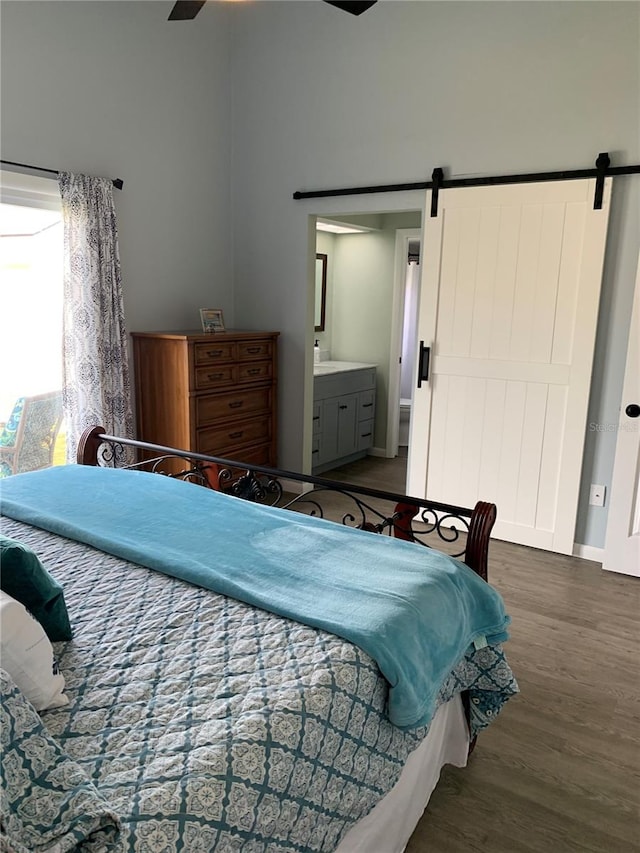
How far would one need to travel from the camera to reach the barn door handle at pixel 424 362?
13.5 ft

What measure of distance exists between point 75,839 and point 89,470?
1863mm

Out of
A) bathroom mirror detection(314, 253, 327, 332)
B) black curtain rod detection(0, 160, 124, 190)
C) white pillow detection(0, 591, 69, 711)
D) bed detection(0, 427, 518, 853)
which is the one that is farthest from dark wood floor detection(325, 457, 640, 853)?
bathroom mirror detection(314, 253, 327, 332)

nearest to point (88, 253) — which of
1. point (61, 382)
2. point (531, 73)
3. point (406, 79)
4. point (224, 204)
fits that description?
point (61, 382)

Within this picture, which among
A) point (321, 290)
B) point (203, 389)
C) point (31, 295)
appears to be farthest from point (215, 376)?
point (321, 290)

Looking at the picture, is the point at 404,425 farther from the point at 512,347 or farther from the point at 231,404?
the point at 512,347

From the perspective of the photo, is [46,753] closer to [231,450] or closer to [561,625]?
[561,625]

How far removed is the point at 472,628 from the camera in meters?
1.82

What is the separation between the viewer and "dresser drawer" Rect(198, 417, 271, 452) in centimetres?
426

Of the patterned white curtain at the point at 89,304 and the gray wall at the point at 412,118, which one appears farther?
the patterned white curtain at the point at 89,304

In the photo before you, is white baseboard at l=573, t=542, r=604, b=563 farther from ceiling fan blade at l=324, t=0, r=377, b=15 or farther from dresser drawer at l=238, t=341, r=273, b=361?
ceiling fan blade at l=324, t=0, r=377, b=15

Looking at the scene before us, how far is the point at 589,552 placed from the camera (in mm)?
3768

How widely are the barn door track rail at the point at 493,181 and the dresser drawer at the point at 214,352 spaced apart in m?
1.22

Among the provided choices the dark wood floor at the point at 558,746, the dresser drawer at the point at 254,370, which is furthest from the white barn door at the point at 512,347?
the dresser drawer at the point at 254,370

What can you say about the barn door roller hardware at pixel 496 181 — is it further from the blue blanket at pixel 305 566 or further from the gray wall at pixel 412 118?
the blue blanket at pixel 305 566
